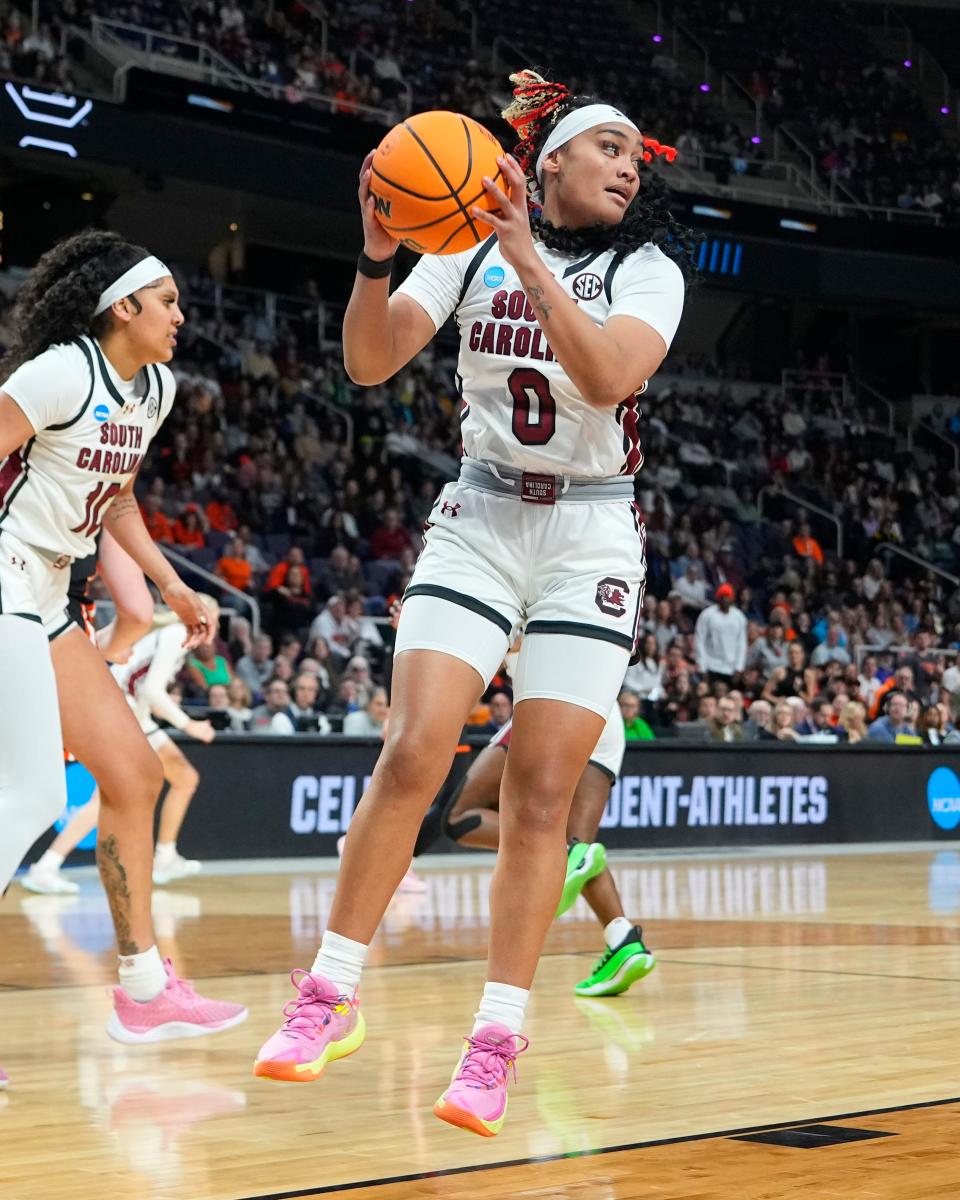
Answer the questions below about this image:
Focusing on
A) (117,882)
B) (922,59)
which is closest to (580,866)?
(117,882)

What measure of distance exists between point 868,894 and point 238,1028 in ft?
19.1

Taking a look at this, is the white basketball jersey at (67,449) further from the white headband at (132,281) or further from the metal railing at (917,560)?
the metal railing at (917,560)

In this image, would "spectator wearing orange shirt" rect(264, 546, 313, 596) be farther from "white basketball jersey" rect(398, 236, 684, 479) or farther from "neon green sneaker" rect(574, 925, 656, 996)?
"white basketball jersey" rect(398, 236, 684, 479)

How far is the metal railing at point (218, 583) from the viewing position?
50.0ft

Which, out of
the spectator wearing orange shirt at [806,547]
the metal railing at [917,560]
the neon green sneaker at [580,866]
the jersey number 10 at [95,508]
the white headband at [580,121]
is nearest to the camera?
the white headband at [580,121]

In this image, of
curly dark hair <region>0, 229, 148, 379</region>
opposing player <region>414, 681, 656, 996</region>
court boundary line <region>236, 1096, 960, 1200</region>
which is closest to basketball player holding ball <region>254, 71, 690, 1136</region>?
court boundary line <region>236, 1096, 960, 1200</region>

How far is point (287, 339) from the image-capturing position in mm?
22031

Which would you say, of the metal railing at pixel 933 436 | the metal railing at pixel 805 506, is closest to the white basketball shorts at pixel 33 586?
the metal railing at pixel 805 506

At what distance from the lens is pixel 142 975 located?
4.75 m

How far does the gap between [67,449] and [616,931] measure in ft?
8.90

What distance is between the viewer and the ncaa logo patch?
3.83 metres

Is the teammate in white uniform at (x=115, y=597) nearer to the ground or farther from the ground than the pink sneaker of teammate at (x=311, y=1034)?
farther from the ground

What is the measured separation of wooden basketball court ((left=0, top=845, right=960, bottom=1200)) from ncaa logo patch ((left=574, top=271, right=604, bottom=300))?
1852mm

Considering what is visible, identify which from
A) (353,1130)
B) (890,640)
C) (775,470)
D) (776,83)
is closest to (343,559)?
(890,640)
